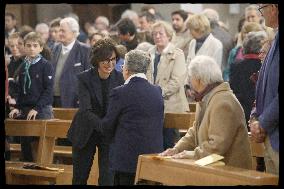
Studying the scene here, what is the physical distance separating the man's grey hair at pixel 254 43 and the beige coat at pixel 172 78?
0.83m

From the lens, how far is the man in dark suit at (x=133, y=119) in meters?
6.41

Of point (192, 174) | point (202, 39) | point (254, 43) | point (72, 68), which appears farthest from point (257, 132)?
point (202, 39)

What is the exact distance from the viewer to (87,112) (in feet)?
22.4

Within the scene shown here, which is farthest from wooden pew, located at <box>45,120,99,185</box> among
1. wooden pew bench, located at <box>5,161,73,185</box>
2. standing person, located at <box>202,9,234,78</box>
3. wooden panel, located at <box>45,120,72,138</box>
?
standing person, located at <box>202,9,234,78</box>

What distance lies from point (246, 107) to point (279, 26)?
2.98m

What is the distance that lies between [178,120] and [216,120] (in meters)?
1.53

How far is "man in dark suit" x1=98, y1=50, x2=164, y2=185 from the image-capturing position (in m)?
6.41

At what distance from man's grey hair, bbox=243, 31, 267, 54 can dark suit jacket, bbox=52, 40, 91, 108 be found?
1633 mm

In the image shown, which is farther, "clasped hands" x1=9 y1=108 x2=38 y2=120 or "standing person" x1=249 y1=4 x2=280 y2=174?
"clasped hands" x1=9 y1=108 x2=38 y2=120

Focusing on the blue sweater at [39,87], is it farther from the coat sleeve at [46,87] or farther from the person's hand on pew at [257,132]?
the person's hand on pew at [257,132]

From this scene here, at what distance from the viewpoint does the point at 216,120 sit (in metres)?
5.57

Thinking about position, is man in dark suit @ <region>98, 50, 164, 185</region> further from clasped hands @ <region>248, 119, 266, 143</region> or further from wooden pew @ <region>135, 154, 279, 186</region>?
clasped hands @ <region>248, 119, 266, 143</region>

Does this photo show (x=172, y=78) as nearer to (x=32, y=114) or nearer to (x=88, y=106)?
(x=32, y=114)
